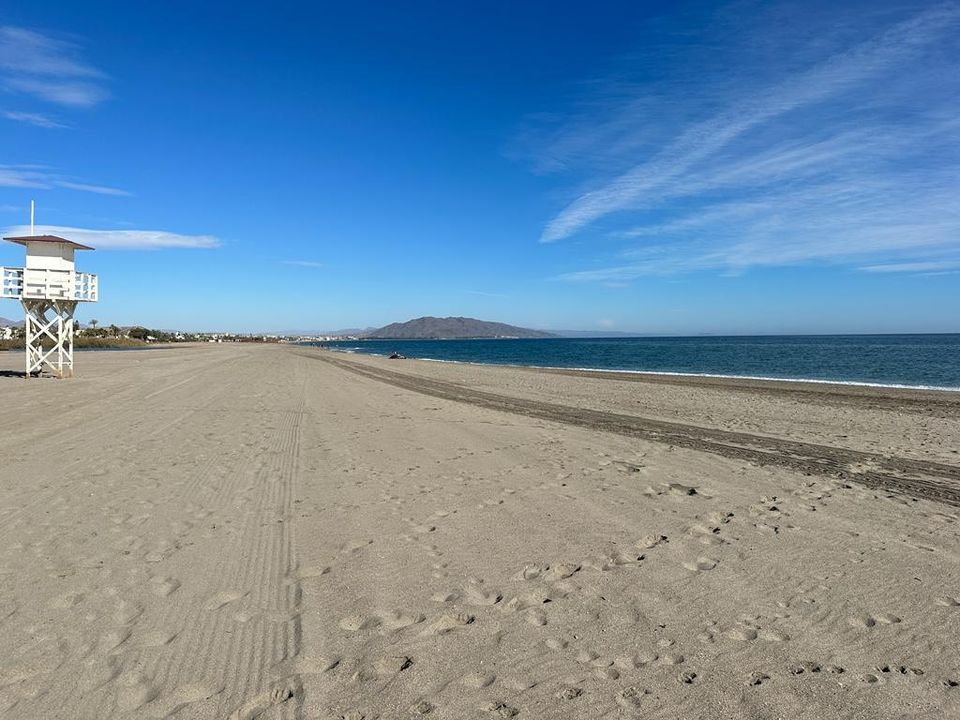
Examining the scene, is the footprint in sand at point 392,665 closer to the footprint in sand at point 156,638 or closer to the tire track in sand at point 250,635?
the tire track in sand at point 250,635

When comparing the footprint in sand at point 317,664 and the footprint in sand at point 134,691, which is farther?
the footprint in sand at point 317,664

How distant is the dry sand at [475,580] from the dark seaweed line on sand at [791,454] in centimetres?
10

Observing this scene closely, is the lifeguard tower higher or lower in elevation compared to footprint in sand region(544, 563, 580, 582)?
higher

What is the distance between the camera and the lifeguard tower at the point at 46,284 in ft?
76.5

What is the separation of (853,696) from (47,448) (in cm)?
1168

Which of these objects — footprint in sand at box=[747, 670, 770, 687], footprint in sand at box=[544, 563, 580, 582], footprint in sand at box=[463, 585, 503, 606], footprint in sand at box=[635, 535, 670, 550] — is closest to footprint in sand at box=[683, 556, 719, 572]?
footprint in sand at box=[635, 535, 670, 550]

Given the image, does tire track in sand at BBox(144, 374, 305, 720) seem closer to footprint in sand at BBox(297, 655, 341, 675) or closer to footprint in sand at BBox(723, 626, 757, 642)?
footprint in sand at BBox(297, 655, 341, 675)

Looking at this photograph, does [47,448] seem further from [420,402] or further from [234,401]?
[420,402]

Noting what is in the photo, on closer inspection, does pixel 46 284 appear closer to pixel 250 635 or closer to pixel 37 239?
pixel 37 239

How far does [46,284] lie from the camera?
23688 mm

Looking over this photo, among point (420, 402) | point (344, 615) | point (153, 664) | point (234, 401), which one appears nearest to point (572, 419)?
point (420, 402)

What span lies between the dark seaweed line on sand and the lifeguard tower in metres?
19.7

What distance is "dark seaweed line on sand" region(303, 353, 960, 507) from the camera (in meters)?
7.94

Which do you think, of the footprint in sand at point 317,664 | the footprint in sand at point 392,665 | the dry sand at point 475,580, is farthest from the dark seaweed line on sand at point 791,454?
the footprint in sand at point 317,664
